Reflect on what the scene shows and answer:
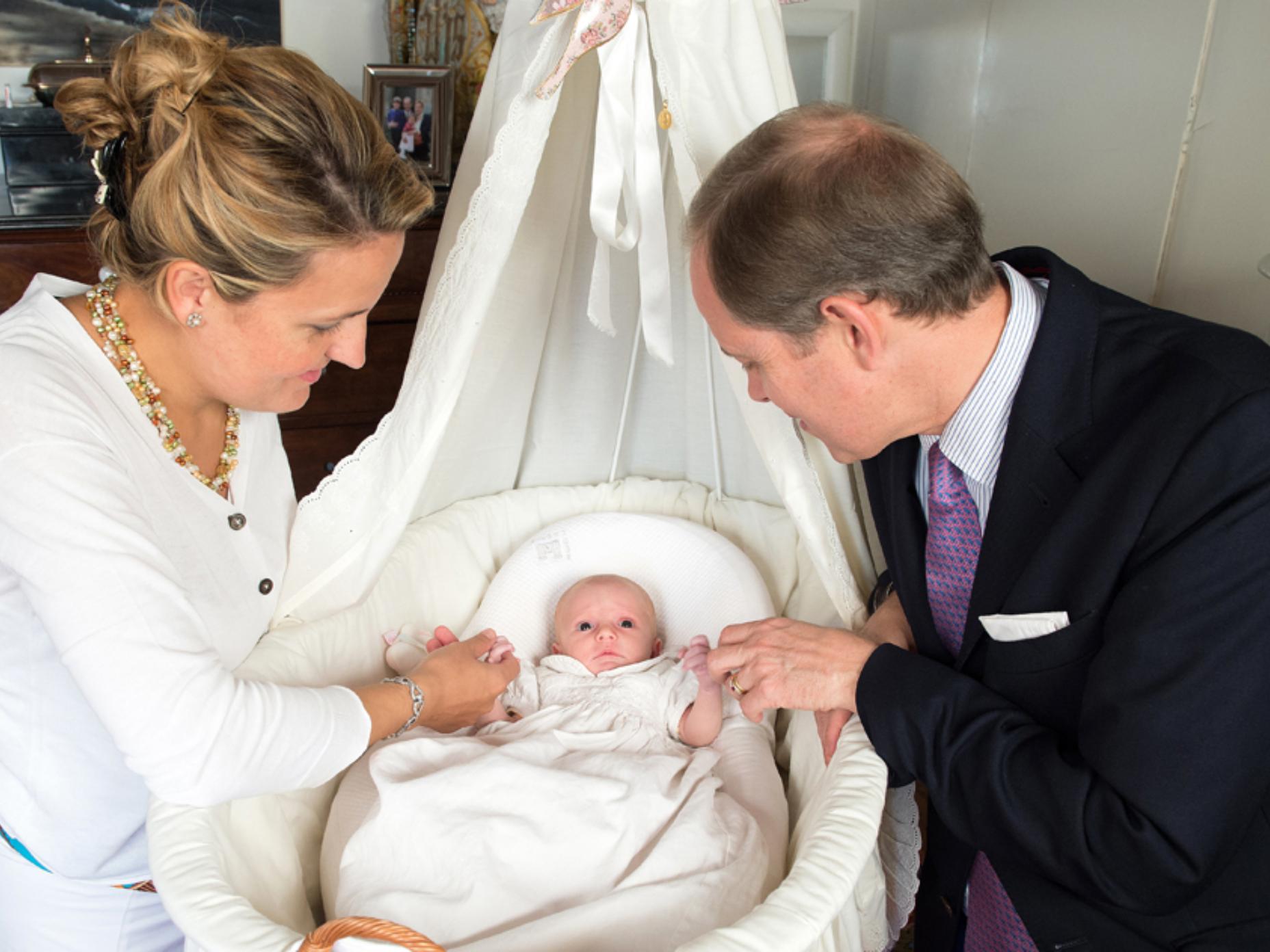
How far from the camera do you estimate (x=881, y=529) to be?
1.52m

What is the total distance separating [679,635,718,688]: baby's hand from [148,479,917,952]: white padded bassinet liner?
0.52ft

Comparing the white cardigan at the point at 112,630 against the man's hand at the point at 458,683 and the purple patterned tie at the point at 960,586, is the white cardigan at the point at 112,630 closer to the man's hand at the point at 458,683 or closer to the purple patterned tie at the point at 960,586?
the man's hand at the point at 458,683

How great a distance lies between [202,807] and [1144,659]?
1.02 meters

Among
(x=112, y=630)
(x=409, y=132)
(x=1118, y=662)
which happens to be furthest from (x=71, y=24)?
(x=1118, y=662)

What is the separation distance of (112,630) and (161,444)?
314 mm

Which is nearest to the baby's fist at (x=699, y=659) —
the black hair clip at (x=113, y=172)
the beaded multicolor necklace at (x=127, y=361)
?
the beaded multicolor necklace at (x=127, y=361)

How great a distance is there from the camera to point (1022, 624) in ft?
3.95

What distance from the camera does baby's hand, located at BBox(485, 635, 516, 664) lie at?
5.83ft

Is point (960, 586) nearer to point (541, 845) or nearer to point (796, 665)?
point (796, 665)

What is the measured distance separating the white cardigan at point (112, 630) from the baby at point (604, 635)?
52cm

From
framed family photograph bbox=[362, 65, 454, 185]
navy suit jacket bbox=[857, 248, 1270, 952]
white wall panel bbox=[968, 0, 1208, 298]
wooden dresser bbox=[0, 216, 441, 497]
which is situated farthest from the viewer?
wooden dresser bbox=[0, 216, 441, 497]

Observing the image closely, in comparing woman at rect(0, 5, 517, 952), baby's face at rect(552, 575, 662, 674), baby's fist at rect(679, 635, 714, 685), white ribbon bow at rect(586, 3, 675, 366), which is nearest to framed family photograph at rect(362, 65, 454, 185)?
white ribbon bow at rect(586, 3, 675, 366)

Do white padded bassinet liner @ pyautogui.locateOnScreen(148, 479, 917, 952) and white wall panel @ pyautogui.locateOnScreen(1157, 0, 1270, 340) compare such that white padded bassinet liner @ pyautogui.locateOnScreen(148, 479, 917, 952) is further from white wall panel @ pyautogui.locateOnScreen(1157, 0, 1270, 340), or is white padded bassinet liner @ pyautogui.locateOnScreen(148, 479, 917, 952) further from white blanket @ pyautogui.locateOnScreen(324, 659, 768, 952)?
white wall panel @ pyautogui.locateOnScreen(1157, 0, 1270, 340)

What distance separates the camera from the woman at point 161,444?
42.7 inches
